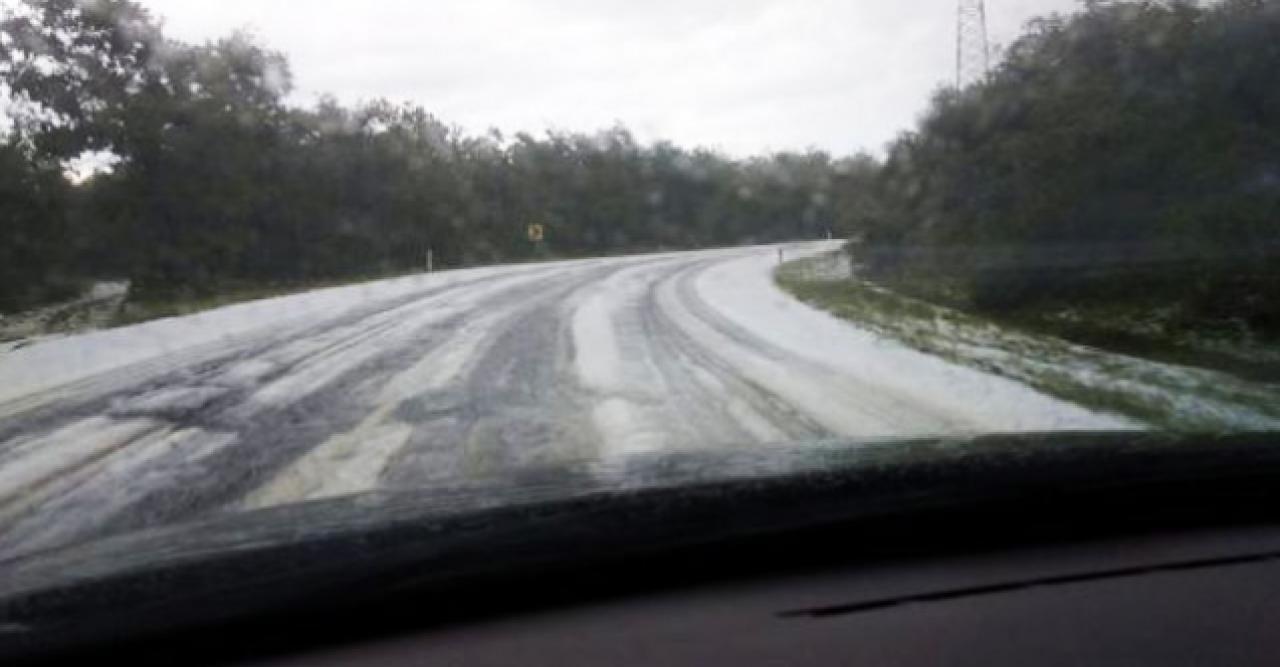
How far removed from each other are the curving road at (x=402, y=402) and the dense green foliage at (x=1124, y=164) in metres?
2.67

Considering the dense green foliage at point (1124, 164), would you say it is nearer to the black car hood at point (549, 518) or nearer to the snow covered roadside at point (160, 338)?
the snow covered roadside at point (160, 338)

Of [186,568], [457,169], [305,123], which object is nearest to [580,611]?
[186,568]

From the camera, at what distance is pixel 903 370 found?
8352 millimetres

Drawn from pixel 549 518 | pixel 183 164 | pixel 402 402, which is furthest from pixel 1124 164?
pixel 549 518

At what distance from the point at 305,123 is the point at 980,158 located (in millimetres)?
8020

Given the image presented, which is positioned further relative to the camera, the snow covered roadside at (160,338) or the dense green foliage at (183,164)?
the snow covered roadside at (160,338)

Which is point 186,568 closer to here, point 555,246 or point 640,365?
point 640,365

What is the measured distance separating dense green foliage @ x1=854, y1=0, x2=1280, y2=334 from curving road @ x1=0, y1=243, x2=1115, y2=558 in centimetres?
267

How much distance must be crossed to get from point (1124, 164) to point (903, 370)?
542cm

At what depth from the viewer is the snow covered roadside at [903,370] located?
632 centimetres

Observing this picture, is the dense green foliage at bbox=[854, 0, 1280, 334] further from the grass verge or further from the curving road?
the curving road

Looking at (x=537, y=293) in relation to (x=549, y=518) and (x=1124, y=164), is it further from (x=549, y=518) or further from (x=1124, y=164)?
(x=549, y=518)

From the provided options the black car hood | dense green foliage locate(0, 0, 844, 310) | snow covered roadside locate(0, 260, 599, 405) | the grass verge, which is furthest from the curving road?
dense green foliage locate(0, 0, 844, 310)

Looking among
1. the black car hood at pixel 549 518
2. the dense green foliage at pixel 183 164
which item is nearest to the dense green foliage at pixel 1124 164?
the dense green foliage at pixel 183 164
